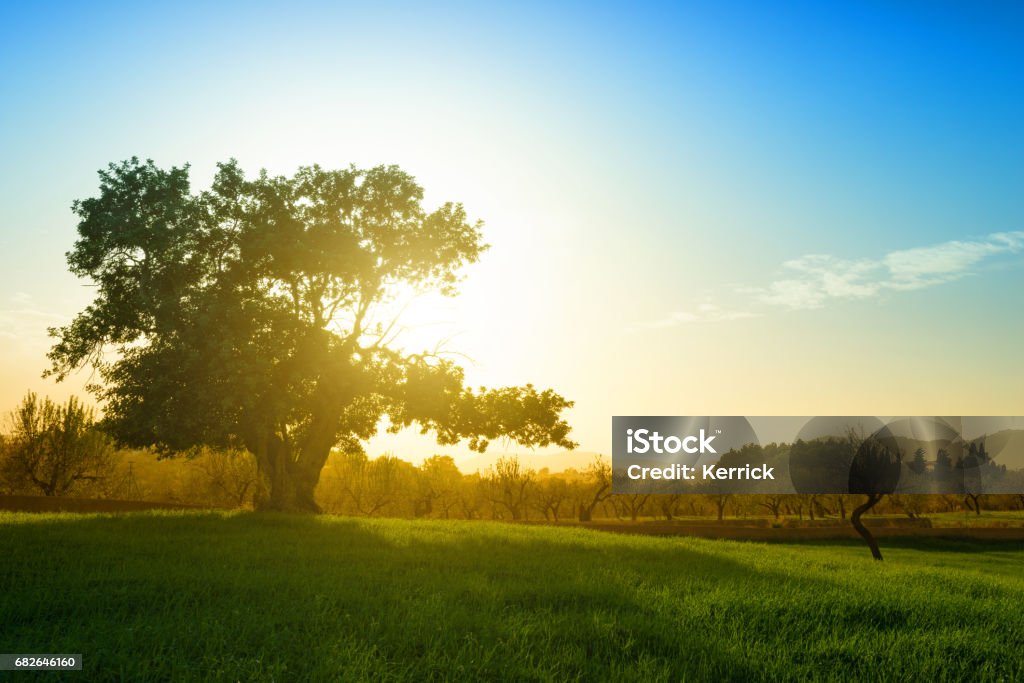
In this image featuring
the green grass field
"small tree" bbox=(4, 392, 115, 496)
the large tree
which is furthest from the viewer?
"small tree" bbox=(4, 392, 115, 496)

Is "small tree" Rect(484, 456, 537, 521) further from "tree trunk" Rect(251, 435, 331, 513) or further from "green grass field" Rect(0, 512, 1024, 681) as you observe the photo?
"green grass field" Rect(0, 512, 1024, 681)

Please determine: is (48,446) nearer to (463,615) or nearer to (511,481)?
(511,481)

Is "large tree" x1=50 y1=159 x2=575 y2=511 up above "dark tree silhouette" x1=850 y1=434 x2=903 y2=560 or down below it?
above

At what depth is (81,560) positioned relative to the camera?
1201cm

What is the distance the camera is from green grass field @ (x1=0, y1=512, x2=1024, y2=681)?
6.97m

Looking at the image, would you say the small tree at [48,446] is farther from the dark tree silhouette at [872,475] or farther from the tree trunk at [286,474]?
the dark tree silhouette at [872,475]

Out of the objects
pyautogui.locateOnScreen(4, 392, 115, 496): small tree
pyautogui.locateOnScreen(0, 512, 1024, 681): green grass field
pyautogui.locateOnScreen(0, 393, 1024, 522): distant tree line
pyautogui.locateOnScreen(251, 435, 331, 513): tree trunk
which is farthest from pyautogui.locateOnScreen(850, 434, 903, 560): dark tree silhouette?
pyautogui.locateOnScreen(4, 392, 115, 496): small tree

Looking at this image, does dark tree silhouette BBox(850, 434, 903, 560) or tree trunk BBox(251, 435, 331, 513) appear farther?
tree trunk BBox(251, 435, 331, 513)

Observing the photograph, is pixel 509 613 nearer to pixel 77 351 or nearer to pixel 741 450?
pixel 77 351

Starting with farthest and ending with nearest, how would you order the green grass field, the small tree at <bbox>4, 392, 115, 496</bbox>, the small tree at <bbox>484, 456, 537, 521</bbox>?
the small tree at <bbox>484, 456, 537, 521</bbox> → the small tree at <bbox>4, 392, 115, 496</bbox> → the green grass field

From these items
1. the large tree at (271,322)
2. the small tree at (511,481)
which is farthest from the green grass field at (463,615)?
the small tree at (511,481)

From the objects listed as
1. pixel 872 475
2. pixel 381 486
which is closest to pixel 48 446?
pixel 381 486

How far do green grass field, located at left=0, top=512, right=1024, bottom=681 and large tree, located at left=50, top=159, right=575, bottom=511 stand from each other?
8737 millimetres

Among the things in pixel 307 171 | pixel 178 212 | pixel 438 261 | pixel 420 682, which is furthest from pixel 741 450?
pixel 420 682
